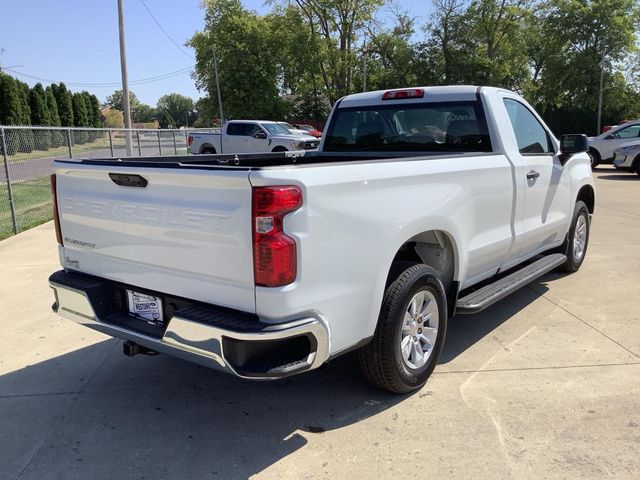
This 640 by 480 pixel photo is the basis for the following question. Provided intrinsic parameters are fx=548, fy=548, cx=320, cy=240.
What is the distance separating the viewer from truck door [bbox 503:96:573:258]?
4680mm

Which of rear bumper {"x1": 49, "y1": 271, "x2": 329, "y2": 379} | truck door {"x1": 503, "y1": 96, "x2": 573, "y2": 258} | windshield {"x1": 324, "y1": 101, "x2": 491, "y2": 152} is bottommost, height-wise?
rear bumper {"x1": 49, "y1": 271, "x2": 329, "y2": 379}

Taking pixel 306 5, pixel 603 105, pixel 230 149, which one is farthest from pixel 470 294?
pixel 306 5

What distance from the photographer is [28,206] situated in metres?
11.2

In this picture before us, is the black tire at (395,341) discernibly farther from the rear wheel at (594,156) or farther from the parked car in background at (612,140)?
the rear wheel at (594,156)

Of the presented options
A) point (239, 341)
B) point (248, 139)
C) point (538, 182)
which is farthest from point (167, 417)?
point (248, 139)

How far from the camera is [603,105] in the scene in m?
38.3

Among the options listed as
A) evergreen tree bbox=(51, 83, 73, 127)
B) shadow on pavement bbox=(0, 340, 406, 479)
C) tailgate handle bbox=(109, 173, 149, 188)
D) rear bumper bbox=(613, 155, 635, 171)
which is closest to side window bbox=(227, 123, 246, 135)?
rear bumper bbox=(613, 155, 635, 171)

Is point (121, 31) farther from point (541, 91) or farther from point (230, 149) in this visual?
point (541, 91)

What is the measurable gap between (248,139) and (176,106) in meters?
140

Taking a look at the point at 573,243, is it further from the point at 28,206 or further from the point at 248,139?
the point at 248,139

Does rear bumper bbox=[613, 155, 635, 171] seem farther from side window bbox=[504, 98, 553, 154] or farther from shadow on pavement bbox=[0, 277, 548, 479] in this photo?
shadow on pavement bbox=[0, 277, 548, 479]

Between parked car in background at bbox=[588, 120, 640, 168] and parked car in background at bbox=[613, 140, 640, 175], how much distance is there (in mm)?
1266

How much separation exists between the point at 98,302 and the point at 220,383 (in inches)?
41.9

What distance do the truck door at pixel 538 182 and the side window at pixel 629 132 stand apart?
15.7 metres
